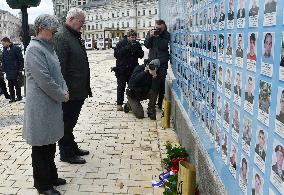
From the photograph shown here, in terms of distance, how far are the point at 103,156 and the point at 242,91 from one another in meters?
3.37

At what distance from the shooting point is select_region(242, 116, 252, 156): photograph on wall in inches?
86.5

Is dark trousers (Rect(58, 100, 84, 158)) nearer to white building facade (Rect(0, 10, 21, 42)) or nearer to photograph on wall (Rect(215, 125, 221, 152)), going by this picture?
photograph on wall (Rect(215, 125, 221, 152))

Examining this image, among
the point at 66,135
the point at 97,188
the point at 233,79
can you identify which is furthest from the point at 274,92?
the point at 66,135

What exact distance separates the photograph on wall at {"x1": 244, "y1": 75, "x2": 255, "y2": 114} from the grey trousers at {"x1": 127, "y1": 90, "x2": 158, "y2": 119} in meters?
5.09

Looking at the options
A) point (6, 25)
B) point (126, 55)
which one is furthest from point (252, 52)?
point (6, 25)

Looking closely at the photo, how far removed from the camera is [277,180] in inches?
69.8

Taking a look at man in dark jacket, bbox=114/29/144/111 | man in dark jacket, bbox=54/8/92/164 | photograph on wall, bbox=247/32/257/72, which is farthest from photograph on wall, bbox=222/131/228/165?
man in dark jacket, bbox=114/29/144/111

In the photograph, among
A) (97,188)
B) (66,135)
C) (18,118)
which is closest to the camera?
(97,188)

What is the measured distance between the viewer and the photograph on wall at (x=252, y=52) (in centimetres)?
206

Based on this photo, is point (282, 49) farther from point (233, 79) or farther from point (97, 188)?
point (97, 188)

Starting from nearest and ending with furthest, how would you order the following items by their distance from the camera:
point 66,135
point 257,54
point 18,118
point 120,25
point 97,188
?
point 257,54
point 97,188
point 66,135
point 18,118
point 120,25

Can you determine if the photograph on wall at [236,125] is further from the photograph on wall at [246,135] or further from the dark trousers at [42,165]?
the dark trousers at [42,165]

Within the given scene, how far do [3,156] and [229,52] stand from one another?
158 inches

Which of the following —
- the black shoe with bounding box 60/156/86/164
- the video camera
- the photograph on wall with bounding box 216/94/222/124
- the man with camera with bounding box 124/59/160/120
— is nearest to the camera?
the photograph on wall with bounding box 216/94/222/124
